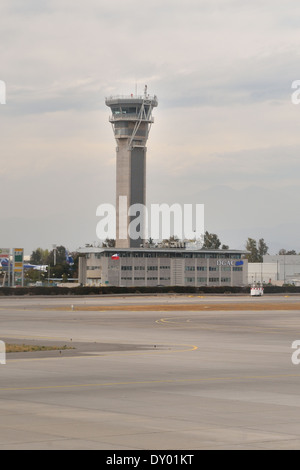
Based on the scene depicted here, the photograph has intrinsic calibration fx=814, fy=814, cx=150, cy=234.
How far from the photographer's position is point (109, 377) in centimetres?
2762

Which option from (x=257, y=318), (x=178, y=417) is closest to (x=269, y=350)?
(x=178, y=417)

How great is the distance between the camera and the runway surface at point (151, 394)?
629 inches

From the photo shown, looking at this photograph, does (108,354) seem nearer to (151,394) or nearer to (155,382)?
(155,382)

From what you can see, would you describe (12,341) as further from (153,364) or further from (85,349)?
(153,364)

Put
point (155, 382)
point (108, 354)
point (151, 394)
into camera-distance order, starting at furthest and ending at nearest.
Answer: point (108, 354) → point (155, 382) → point (151, 394)

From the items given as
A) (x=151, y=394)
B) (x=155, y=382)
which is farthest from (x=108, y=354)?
(x=151, y=394)

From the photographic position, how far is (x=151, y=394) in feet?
76.2

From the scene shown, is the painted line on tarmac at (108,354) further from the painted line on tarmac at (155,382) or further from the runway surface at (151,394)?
the painted line on tarmac at (155,382)

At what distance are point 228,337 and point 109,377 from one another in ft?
78.2

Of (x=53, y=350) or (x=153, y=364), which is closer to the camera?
(x=153, y=364)

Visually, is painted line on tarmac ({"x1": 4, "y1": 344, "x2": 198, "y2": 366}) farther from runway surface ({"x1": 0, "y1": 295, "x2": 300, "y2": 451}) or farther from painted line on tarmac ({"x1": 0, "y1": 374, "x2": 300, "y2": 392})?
painted line on tarmac ({"x1": 0, "y1": 374, "x2": 300, "y2": 392})

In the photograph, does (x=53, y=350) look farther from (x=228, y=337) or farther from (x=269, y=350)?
(x=228, y=337)

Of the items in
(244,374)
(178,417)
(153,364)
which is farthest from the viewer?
(153,364)
